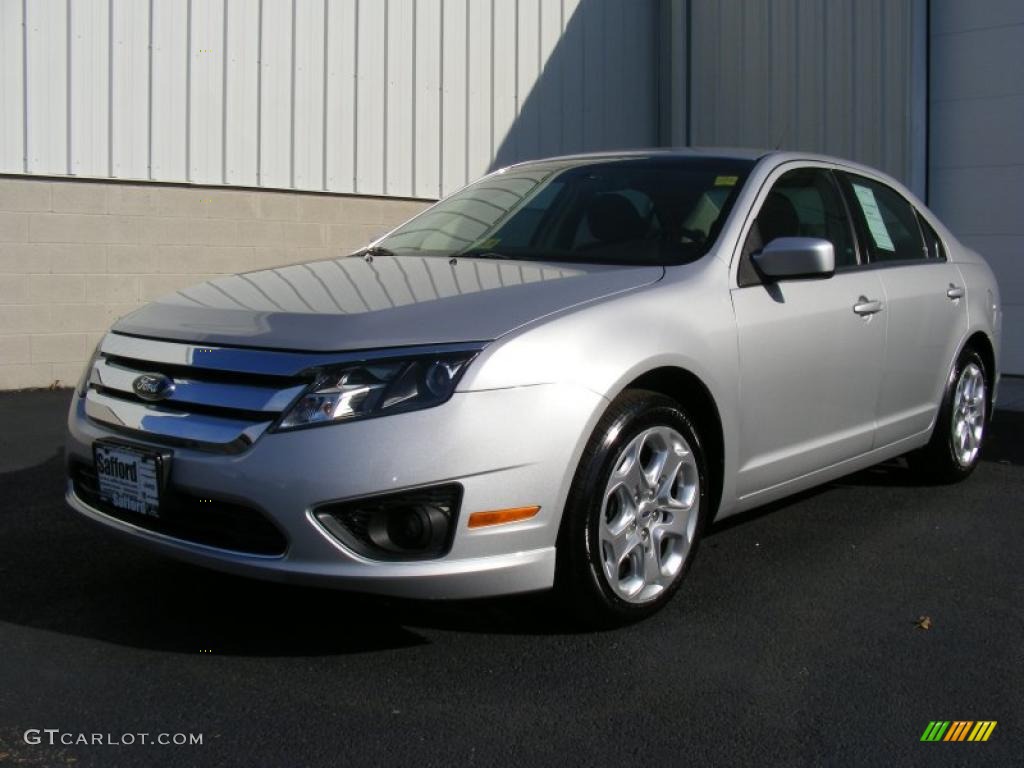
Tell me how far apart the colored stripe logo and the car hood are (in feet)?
4.96

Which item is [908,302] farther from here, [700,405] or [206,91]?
[206,91]

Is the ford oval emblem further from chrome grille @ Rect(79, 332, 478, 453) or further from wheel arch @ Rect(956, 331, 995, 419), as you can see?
wheel arch @ Rect(956, 331, 995, 419)

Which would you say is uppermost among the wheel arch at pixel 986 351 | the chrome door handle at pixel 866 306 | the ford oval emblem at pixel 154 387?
the chrome door handle at pixel 866 306

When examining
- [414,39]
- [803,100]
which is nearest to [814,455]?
[414,39]

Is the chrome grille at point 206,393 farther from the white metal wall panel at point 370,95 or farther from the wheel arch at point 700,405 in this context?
the white metal wall panel at point 370,95

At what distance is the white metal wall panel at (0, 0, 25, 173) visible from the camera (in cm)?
777

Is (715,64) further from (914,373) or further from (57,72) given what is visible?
(914,373)

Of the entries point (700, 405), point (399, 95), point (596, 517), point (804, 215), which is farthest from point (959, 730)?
point (399, 95)

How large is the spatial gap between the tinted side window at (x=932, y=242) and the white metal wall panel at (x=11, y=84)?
592cm

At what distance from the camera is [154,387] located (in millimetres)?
3379

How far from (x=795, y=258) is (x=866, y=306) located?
2.47 ft

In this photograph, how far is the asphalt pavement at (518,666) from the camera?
2814 millimetres

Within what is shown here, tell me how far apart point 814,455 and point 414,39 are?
22.5 ft

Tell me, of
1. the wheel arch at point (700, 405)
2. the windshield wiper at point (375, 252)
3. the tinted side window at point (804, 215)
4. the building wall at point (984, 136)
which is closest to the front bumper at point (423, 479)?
the wheel arch at point (700, 405)
